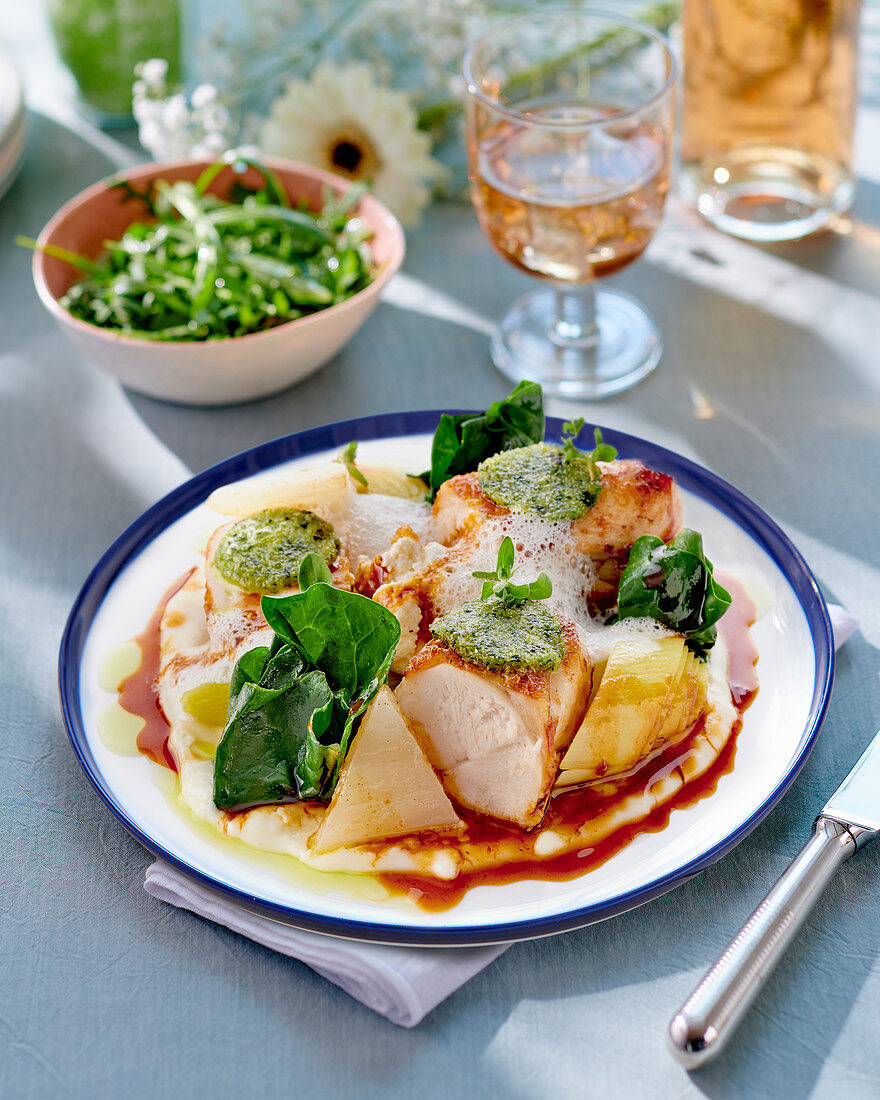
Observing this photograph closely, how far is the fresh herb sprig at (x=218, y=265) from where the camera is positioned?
75.9 inches

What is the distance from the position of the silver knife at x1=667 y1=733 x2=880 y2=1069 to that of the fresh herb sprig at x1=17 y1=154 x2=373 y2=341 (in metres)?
1.22

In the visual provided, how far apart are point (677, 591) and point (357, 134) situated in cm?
145

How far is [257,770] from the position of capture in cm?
122

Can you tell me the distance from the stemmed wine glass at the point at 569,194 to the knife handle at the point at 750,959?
106 cm

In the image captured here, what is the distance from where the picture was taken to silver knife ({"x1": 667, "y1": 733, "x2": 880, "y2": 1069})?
3.34 feet

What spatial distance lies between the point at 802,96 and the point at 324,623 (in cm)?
161

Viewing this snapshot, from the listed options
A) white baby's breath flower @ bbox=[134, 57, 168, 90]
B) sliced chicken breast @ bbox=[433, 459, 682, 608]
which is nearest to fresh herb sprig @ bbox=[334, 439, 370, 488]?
sliced chicken breast @ bbox=[433, 459, 682, 608]

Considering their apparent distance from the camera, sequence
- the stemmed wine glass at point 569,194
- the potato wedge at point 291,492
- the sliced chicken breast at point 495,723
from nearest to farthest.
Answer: the sliced chicken breast at point 495,723, the potato wedge at point 291,492, the stemmed wine glass at point 569,194

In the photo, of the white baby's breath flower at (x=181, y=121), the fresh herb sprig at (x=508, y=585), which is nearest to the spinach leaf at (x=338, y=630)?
the fresh herb sprig at (x=508, y=585)

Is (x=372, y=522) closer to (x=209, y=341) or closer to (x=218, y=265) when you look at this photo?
(x=209, y=341)

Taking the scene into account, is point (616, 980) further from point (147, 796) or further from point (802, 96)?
point (802, 96)

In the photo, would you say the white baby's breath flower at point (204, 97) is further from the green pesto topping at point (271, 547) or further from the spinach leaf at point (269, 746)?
the spinach leaf at point (269, 746)

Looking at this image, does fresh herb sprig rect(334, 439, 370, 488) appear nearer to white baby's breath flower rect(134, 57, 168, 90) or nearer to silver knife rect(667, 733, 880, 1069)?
silver knife rect(667, 733, 880, 1069)

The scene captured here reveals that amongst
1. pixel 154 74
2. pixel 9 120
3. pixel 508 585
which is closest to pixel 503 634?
pixel 508 585
